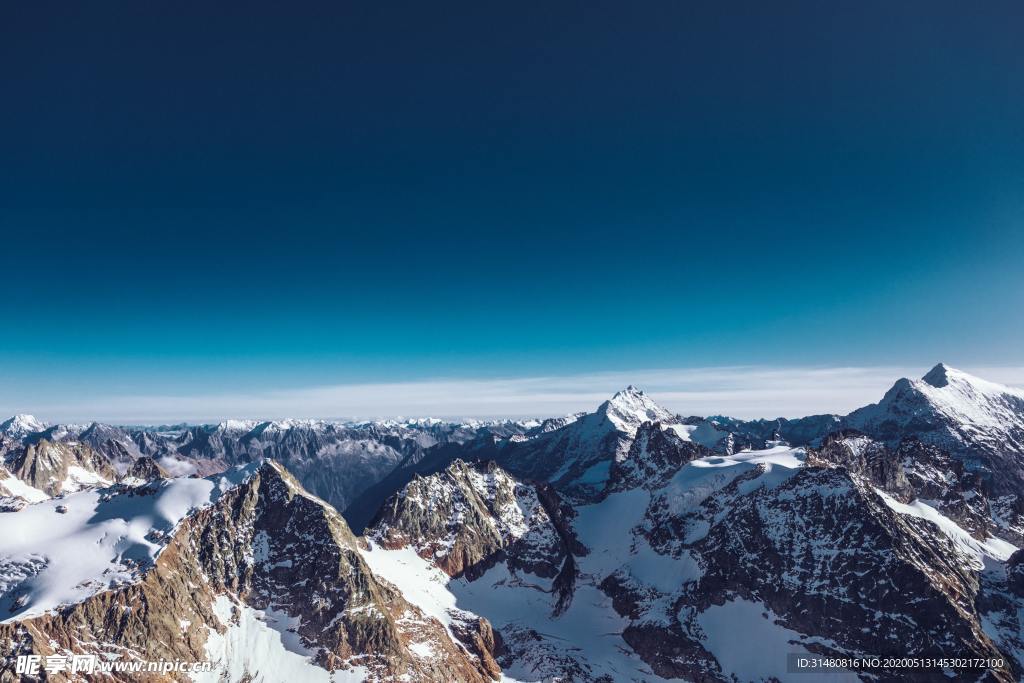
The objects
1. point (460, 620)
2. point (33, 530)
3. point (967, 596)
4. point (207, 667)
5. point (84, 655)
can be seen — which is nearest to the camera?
point (84, 655)

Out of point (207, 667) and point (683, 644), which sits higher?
point (207, 667)

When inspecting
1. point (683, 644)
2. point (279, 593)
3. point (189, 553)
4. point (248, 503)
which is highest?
point (248, 503)

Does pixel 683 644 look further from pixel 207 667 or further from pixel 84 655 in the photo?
pixel 84 655

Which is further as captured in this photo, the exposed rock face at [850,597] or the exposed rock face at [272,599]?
the exposed rock face at [850,597]

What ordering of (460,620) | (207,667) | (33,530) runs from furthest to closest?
(460,620)
(33,530)
(207,667)

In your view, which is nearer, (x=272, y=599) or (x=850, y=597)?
(x=272, y=599)

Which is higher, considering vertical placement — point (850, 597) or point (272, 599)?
point (272, 599)

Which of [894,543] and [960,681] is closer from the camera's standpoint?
[960,681]

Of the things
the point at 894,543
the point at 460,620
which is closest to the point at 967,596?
the point at 894,543
